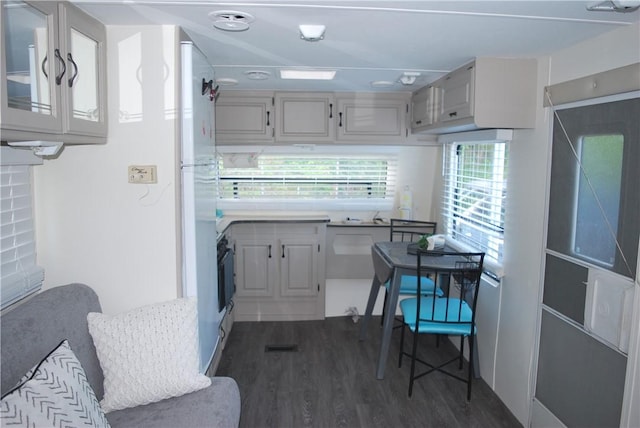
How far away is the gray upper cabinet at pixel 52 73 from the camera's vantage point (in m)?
1.48

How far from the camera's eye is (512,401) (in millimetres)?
2904

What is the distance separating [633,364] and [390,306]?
5.04ft

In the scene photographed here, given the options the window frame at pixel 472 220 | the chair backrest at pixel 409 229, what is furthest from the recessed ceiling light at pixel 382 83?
the chair backrest at pixel 409 229

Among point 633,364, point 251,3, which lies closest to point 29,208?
point 251,3

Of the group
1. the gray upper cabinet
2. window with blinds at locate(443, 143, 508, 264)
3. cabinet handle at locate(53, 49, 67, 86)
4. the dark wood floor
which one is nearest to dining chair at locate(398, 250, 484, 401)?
the dark wood floor

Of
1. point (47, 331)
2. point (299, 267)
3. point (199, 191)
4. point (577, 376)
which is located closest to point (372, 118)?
point (299, 267)

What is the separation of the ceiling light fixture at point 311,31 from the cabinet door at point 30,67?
39.2 inches

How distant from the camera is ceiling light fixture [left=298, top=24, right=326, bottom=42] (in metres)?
2.11

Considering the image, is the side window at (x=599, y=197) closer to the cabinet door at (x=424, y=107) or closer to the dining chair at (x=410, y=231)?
the cabinet door at (x=424, y=107)

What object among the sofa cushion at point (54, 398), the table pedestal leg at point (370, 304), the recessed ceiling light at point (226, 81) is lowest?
the table pedestal leg at point (370, 304)

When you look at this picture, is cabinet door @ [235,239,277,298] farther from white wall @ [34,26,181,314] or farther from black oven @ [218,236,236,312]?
white wall @ [34,26,181,314]

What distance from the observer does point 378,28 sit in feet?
7.01

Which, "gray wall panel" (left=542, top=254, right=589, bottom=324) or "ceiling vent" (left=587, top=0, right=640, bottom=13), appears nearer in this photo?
"ceiling vent" (left=587, top=0, right=640, bottom=13)

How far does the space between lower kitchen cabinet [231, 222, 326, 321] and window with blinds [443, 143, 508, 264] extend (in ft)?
3.90
